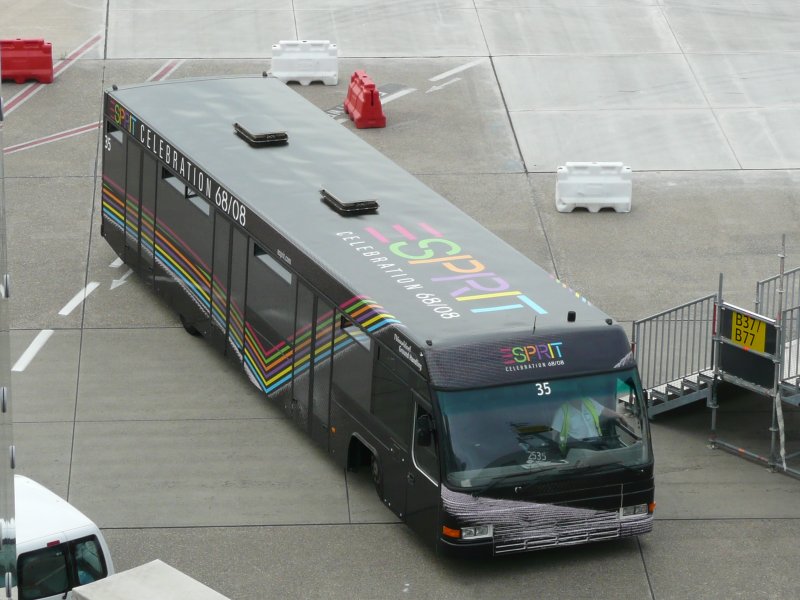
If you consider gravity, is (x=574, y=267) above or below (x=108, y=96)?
below

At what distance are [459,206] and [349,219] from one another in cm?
690

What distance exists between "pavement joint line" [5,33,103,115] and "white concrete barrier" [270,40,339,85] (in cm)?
396

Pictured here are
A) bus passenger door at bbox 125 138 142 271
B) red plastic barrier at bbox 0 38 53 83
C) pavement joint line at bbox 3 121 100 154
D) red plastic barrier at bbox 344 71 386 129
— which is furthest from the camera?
red plastic barrier at bbox 0 38 53 83

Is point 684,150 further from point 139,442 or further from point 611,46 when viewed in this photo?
point 139,442

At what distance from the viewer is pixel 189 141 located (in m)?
19.7

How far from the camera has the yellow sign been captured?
53.9 ft

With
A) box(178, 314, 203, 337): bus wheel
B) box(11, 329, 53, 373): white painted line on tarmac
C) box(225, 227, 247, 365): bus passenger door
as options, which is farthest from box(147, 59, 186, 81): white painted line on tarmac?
box(225, 227, 247, 365): bus passenger door

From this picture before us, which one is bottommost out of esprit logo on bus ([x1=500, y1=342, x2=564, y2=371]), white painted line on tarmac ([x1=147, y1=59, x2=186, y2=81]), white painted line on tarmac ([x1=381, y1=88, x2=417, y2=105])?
white painted line on tarmac ([x1=381, y1=88, x2=417, y2=105])

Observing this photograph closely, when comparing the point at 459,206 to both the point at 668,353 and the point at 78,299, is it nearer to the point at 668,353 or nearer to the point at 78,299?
the point at 78,299

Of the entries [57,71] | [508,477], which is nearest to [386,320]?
[508,477]

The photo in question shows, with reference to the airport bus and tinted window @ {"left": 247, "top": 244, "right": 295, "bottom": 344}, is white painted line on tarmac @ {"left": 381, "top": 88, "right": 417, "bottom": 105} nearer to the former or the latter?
the airport bus

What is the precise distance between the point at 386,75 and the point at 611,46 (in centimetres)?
468

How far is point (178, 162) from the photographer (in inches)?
771

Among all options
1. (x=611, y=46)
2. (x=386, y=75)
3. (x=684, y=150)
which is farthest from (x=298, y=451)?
(x=611, y=46)
